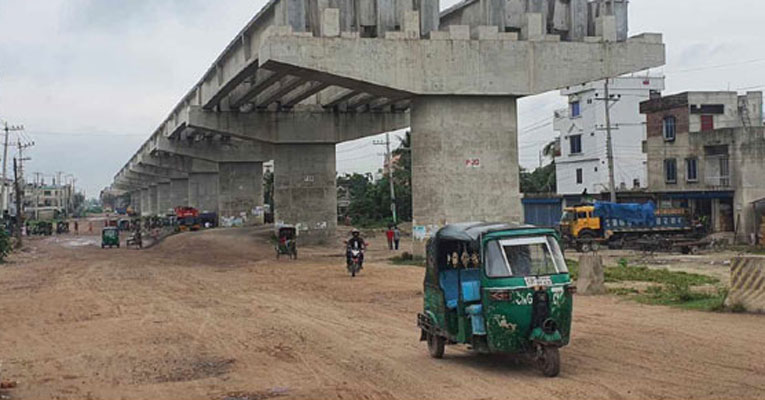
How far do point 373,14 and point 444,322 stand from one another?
2107 cm

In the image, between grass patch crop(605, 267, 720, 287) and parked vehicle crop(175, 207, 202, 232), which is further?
parked vehicle crop(175, 207, 202, 232)

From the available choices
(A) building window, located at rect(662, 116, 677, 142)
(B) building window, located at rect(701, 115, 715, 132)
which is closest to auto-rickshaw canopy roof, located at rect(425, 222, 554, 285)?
(A) building window, located at rect(662, 116, 677, 142)

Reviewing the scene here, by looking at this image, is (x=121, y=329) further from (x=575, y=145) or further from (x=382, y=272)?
(x=575, y=145)

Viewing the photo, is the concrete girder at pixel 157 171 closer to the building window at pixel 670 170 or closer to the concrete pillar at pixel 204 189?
the concrete pillar at pixel 204 189

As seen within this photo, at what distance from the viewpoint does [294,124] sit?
4722 cm

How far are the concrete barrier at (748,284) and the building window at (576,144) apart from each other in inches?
1964

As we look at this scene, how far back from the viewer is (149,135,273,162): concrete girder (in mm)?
66312

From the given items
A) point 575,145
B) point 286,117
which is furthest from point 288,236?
point 575,145

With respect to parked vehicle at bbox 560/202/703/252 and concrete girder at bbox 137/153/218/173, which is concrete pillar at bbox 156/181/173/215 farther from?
parked vehicle at bbox 560/202/703/252

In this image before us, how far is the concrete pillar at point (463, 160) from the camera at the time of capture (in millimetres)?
30828

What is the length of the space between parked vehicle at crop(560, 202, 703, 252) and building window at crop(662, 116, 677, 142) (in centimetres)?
703

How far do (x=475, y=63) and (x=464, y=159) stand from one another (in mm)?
3638

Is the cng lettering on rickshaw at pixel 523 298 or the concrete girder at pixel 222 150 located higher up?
the concrete girder at pixel 222 150

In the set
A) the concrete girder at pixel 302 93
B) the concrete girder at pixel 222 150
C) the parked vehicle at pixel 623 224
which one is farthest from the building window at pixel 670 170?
the concrete girder at pixel 222 150
